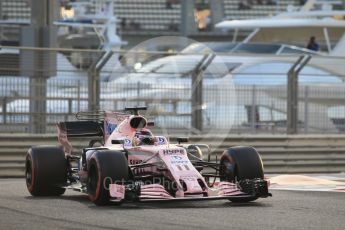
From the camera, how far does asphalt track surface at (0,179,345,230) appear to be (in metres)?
10.6

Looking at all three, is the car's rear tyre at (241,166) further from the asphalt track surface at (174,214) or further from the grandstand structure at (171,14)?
the grandstand structure at (171,14)

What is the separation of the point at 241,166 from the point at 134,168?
4.26ft

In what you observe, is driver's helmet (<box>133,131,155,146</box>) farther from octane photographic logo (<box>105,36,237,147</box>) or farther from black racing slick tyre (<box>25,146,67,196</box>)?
octane photographic logo (<box>105,36,237,147</box>)

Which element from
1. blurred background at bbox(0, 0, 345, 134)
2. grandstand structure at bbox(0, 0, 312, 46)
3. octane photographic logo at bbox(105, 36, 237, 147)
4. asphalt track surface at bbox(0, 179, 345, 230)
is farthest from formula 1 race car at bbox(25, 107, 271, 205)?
grandstand structure at bbox(0, 0, 312, 46)

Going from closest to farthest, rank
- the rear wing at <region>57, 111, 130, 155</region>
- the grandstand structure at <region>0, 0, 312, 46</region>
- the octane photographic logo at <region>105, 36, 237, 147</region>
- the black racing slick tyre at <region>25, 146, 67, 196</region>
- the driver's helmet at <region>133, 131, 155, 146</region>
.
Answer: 1. the driver's helmet at <region>133, 131, 155, 146</region>
2. the black racing slick tyre at <region>25, 146, 67, 196</region>
3. the rear wing at <region>57, 111, 130, 155</region>
4. the octane photographic logo at <region>105, 36, 237, 147</region>
5. the grandstand structure at <region>0, 0, 312, 46</region>

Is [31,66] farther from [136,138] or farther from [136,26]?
[136,26]

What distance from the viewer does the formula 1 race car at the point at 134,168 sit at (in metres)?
12.3

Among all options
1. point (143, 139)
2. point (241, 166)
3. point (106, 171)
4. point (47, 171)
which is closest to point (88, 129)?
point (47, 171)

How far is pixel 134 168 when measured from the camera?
13.0 meters

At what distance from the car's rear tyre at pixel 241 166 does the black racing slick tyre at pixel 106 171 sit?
1.41 meters

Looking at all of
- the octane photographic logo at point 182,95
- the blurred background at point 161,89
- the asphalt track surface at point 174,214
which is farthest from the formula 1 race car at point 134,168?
the octane photographic logo at point 182,95

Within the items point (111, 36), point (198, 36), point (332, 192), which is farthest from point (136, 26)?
point (332, 192)

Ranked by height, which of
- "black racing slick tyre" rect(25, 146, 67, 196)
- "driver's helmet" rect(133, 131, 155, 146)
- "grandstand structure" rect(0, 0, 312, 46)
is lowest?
"black racing slick tyre" rect(25, 146, 67, 196)

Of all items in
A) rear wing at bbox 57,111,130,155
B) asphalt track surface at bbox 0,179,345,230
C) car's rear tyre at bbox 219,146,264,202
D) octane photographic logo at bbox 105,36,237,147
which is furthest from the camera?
octane photographic logo at bbox 105,36,237,147
